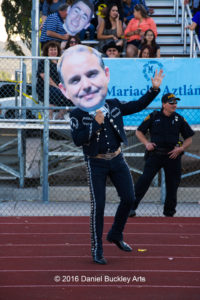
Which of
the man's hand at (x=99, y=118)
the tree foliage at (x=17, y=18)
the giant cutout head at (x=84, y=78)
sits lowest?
the tree foliage at (x=17, y=18)

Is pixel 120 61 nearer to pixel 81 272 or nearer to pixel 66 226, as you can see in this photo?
pixel 66 226

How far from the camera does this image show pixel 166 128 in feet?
31.6

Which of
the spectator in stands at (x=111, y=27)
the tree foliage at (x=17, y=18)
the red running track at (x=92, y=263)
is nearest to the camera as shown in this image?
the red running track at (x=92, y=263)

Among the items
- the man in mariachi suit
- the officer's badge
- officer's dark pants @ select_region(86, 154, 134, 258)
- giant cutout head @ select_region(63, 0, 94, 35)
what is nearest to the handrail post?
giant cutout head @ select_region(63, 0, 94, 35)

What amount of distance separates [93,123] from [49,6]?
25.1 ft

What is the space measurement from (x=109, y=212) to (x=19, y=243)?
258 cm

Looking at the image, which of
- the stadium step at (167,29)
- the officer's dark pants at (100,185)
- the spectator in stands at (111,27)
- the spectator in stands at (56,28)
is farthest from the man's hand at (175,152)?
the stadium step at (167,29)

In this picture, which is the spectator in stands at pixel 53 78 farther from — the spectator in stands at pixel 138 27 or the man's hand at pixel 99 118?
the man's hand at pixel 99 118

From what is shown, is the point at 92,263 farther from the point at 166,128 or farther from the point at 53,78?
the point at 53,78

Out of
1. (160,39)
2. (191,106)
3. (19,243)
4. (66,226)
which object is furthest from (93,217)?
(160,39)

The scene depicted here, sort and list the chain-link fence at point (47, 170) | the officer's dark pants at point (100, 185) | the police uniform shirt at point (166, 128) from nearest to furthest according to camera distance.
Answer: the officer's dark pants at point (100, 185) < the police uniform shirt at point (166, 128) < the chain-link fence at point (47, 170)

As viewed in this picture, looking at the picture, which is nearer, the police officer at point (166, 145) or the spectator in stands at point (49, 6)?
the police officer at point (166, 145)

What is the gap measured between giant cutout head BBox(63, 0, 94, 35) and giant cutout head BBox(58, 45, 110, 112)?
5.15 meters

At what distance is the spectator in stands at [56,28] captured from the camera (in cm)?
1291
